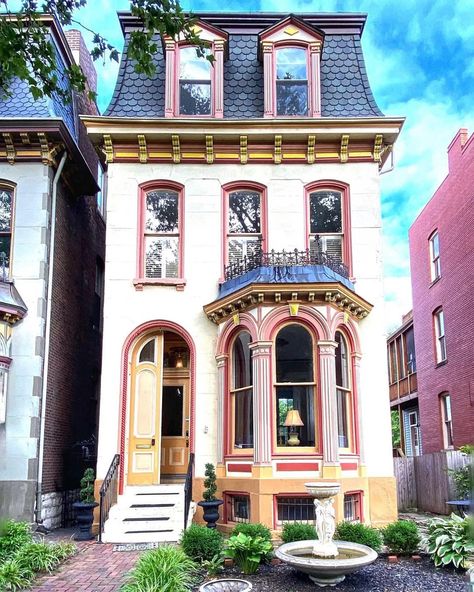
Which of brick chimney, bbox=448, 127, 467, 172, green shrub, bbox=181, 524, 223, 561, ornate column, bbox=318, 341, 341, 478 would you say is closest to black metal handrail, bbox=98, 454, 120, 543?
green shrub, bbox=181, 524, 223, 561

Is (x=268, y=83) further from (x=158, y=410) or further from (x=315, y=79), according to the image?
(x=158, y=410)

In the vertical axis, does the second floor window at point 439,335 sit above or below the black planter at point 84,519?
above

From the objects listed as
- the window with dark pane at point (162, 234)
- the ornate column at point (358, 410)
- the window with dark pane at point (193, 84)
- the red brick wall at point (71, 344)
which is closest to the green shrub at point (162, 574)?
the ornate column at point (358, 410)

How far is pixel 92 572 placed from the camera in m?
8.33

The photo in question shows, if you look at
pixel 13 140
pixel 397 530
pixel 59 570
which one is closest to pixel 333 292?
pixel 397 530

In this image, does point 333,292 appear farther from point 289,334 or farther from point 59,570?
point 59,570

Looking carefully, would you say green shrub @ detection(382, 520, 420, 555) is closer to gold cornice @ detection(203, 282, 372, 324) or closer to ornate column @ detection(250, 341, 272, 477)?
ornate column @ detection(250, 341, 272, 477)

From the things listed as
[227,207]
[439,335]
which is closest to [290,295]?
[227,207]

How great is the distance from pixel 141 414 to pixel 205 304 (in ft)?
8.87

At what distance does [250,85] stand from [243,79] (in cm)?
24

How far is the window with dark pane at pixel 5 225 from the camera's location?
41.6ft

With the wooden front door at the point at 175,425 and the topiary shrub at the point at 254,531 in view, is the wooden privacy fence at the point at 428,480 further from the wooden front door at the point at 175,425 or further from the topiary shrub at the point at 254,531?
the topiary shrub at the point at 254,531

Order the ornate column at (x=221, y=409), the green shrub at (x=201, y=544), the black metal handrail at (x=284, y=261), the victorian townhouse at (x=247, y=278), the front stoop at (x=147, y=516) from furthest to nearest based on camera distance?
the black metal handrail at (x=284, y=261) < the ornate column at (x=221, y=409) < the victorian townhouse at (x=247, y=278) < the front stoop at (x=147, y=516) < the green shrub at (x=201, y=544)

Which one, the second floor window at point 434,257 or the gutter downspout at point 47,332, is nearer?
the gutter downspout at point 47,332
